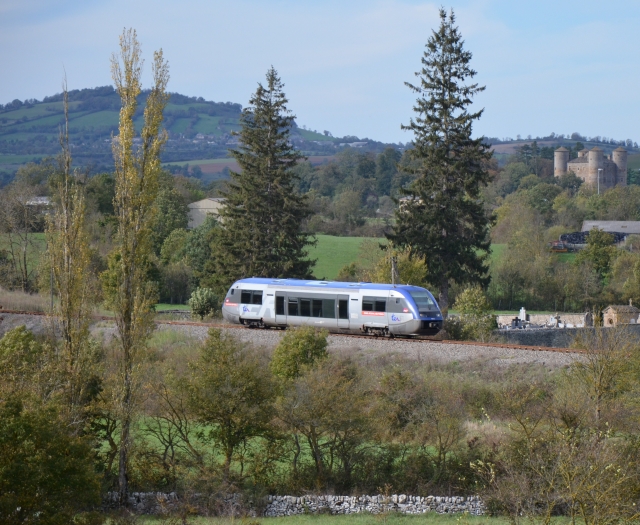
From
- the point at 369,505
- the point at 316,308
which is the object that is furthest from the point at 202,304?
the point at 369,505

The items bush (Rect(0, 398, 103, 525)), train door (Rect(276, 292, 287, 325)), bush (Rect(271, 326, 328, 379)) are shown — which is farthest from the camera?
train door (Rect(276, 292, 287, 325))

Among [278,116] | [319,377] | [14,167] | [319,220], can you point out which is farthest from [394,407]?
[14,167]

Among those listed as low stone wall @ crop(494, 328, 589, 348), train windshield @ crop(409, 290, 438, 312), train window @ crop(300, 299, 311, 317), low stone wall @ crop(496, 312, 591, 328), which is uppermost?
train windshield @ crop(409, 290, 438, 312)

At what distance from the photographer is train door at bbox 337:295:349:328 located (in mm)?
30047

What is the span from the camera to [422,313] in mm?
29031

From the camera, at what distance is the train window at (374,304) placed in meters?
29.3

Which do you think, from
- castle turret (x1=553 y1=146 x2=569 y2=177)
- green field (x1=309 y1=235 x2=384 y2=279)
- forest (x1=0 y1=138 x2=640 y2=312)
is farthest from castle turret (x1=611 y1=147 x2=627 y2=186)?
green field (x1=309 y1=235 x2=384 y2=279)

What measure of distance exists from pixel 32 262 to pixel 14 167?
140277mm

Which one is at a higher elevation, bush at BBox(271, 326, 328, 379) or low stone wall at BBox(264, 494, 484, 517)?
bush at BBox(271, 326, 328, 379)

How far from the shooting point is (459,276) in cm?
4397

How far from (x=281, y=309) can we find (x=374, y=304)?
3.61m

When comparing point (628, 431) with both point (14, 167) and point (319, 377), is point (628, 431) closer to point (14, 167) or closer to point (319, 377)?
point (319, 377)

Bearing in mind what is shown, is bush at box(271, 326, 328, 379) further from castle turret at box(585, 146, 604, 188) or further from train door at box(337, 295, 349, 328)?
castle turret at box(585, 146, 604, 188)

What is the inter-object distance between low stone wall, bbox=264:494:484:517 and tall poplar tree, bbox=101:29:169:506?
353 centimetres
